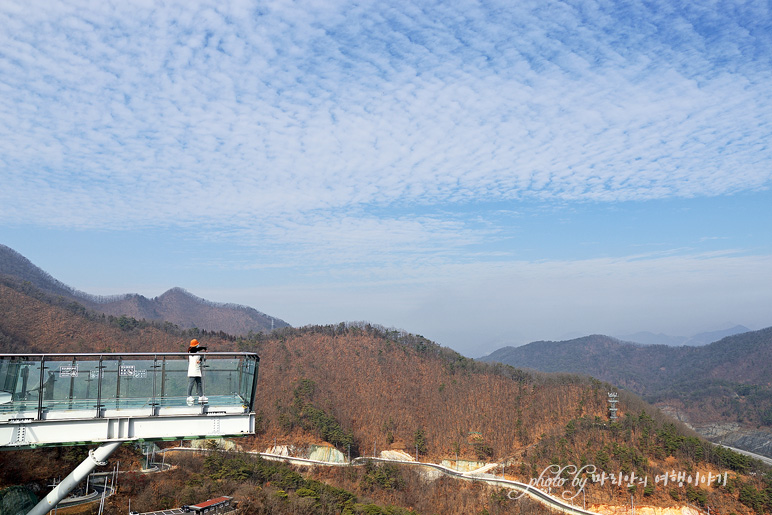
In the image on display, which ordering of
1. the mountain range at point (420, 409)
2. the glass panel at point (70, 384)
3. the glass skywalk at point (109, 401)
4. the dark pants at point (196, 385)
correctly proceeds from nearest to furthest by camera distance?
the glass skywalk at point (109, 401)
the glass panel at point (70, 384)
the dark pants at point (196, 385)
the mountain range at point (420, 409)

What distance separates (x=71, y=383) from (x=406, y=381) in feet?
248

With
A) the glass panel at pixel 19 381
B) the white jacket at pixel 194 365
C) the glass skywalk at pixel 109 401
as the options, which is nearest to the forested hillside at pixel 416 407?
the glass panel at pixel 19 381

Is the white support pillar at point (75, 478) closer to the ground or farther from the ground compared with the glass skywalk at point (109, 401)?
closer to the ground

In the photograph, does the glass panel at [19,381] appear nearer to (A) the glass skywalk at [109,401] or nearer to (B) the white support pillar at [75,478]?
(A) the glass skywalk at [109,401]

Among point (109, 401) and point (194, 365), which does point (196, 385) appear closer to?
point (194, 365)

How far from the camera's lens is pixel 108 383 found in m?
12.0

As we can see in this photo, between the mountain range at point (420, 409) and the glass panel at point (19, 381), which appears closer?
the glass panel at point (19, 381)
